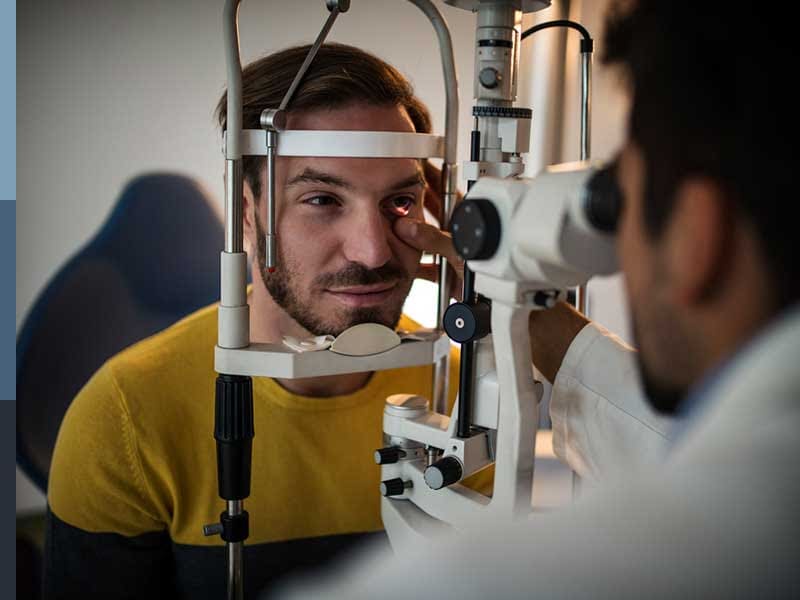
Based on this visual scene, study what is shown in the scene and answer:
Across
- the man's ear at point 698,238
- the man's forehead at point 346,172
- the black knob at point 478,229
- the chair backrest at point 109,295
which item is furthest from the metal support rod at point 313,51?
the man's ear at point 698,238

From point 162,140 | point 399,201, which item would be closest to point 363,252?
point 399,201

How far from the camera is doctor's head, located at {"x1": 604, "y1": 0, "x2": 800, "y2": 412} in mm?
481

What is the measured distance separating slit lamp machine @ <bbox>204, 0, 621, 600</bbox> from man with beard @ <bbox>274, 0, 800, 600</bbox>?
179 mm

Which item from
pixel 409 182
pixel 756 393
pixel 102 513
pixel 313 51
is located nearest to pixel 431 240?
pixel 409 182

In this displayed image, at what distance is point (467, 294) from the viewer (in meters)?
1.08

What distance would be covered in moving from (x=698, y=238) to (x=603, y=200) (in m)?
0.20

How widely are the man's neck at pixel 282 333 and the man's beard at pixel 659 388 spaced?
925 millimetres

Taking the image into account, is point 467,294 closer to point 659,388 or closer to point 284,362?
point 284,362

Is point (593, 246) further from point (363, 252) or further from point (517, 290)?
point (363, 252)

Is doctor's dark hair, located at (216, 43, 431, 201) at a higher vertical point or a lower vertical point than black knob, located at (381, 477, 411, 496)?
higher

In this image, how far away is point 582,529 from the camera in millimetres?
477

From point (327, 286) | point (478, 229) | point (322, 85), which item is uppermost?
point (322, 85)

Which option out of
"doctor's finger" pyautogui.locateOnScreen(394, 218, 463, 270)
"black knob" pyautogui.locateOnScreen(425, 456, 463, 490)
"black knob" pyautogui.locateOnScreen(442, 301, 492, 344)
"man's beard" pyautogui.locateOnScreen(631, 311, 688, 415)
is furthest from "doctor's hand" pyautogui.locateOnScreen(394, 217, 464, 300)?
"man's beard" pyautogui.locateOnScreen(631, 311, 688, 415)

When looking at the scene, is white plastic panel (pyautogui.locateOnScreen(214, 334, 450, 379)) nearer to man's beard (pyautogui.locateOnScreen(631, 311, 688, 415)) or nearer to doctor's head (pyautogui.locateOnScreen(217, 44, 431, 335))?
doctor's head (pyautogui.locateOnScreen(217, 44, 431, 335))
